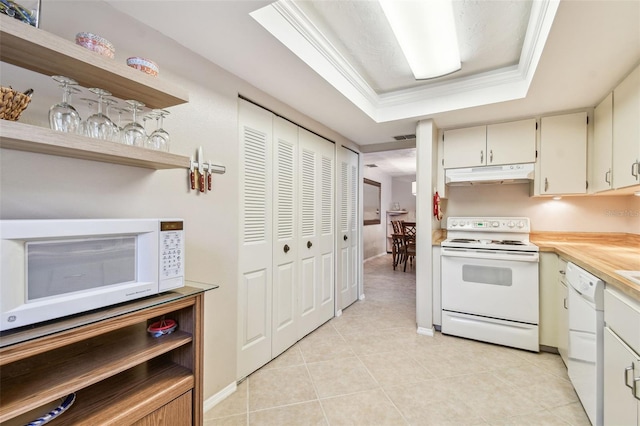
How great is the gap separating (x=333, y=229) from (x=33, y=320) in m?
2.55

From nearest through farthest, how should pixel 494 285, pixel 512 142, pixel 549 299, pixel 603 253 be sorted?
pixel 603 253
pixel 549 299
pixel 494 285
pixel 512 142

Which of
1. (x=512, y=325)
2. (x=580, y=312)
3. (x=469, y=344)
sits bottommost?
(x=469, y=344)

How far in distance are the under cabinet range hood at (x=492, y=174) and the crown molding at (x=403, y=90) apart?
0.71 metres

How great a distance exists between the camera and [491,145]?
9.14 ft

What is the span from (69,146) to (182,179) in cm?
63

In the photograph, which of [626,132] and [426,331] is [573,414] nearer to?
[426,331]

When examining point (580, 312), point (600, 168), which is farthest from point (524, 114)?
point (580, 312)

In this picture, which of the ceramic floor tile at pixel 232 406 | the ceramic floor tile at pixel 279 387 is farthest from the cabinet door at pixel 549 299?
the ceramic floor tile at pixel 232 406

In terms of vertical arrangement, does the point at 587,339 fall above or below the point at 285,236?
below

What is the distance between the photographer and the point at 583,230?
2.72m

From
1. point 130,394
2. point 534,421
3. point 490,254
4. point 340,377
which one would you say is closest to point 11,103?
point 130,394

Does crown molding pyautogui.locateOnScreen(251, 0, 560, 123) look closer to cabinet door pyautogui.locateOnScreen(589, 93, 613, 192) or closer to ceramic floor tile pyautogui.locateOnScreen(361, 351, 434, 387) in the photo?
cabinet door pyautogui.locateOnScreen(589, 93, 613, 192)

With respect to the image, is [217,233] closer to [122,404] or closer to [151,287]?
[151,287]

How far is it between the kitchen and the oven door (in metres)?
1.04
